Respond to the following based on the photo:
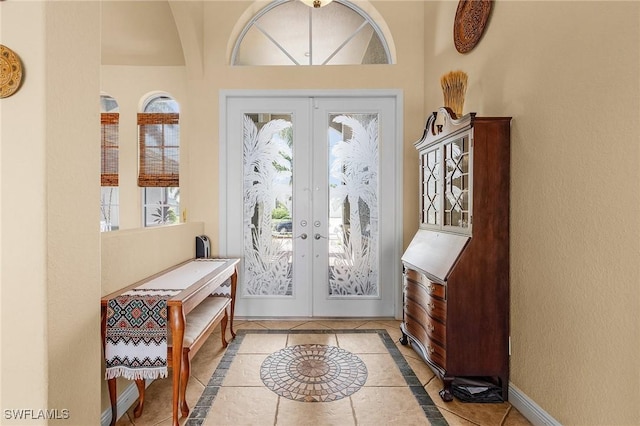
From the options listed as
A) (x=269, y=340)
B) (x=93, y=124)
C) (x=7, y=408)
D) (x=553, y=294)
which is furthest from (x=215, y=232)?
(x=553, y=294)

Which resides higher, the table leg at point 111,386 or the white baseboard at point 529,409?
the table leg at point 111,386

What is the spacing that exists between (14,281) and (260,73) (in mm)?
2976

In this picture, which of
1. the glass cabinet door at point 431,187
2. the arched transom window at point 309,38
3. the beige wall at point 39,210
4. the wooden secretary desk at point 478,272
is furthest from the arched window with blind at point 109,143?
the wooden secretary desk at point 478,272

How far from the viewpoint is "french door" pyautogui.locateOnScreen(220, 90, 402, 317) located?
369cm

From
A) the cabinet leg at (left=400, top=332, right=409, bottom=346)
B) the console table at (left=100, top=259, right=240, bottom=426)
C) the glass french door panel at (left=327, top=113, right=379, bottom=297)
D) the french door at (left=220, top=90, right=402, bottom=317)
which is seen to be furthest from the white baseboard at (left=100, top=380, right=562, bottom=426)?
the glass french door panel at (left=327, top=113, right=379, bottom=297)

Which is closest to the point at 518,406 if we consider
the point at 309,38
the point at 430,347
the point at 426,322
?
the point at 430,347

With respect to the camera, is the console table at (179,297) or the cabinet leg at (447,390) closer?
the console table at (179,297)

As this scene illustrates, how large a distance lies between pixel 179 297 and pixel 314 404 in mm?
Answer: 1115

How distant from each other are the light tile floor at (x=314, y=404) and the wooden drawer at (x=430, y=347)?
225mm

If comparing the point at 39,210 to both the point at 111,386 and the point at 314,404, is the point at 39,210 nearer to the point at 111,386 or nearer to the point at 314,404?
the point at 111,386

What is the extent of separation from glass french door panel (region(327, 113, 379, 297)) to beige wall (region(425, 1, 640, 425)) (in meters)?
1.54

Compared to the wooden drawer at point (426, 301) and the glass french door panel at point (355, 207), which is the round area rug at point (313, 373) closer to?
the wooden drawer at point (426, 301)

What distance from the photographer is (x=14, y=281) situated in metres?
1.41

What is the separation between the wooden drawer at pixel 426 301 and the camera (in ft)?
7.36
